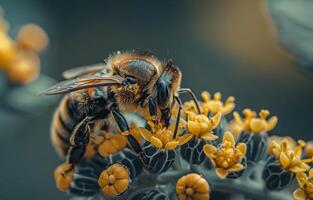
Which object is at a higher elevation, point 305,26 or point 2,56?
point 2,56

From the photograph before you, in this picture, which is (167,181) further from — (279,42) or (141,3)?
(141,3)

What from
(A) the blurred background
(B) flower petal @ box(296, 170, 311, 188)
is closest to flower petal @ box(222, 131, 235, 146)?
(B) flower petal @ box(296, 170, 311, 188)

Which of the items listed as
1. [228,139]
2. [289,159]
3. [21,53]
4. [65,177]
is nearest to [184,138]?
[228,139]

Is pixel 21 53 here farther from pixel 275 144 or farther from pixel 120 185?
pixel 275 144

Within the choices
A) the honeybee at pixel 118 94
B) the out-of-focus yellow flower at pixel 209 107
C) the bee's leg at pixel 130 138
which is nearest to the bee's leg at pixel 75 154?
the honeybee at pixel 118 94

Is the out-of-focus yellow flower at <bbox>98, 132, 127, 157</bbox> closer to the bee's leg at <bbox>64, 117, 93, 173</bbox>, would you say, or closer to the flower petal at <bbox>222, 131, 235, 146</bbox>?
the bee's leg at <bbox>64, 117, 93, 173</bbox>

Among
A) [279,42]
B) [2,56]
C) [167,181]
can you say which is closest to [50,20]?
[2,56]

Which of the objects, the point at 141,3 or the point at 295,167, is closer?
the point at 295,167
